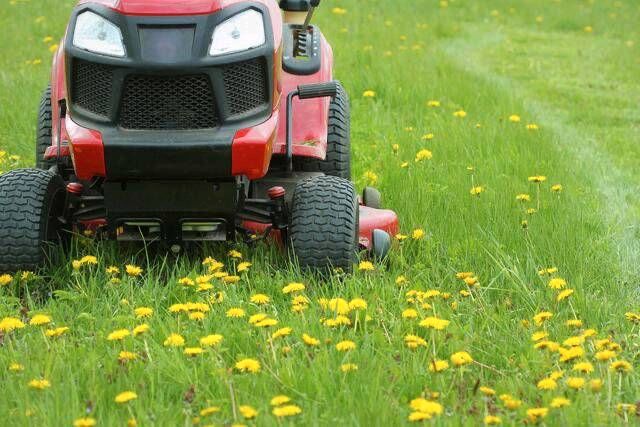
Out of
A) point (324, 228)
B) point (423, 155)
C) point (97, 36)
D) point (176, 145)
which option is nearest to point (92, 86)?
point (97, 36)

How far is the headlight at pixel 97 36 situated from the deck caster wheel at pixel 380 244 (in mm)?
1049

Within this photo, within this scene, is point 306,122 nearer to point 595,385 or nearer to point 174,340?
point 174,340

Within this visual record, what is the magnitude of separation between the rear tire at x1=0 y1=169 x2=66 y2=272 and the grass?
0.26ft

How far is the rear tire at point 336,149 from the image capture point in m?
4.77

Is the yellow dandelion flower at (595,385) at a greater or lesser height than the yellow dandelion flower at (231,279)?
greater

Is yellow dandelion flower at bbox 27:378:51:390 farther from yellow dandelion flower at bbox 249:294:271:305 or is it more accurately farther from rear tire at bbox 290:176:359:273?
rear tire at bbox 290:176:359:273

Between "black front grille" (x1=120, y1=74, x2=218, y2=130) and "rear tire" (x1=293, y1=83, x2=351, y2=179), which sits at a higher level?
"black front grille" (x1=120, y1=74, x2=218, y2=130)

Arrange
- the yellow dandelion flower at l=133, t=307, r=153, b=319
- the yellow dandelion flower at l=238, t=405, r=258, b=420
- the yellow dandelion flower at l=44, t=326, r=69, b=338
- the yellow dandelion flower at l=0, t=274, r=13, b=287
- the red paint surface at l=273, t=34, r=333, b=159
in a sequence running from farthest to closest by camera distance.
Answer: the red paint surface at l=273, t=34, r=333, b=159 → the yellow dandelion flower at l=0, t=274, r=13, b=287 → the yellow dandelion flower at l=133, t=307, r=153, b=319 → the yellow dandelion flower at l=44, t=326, r=69, b=338 → the yellow dandelion flower at l=238, t=405, r=258, b=420

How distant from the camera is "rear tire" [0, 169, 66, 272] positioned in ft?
13.0

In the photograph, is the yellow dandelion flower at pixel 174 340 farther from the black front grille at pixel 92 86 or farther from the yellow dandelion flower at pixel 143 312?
the black front grille at pixel 92 86

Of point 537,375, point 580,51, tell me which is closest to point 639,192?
point 537,375

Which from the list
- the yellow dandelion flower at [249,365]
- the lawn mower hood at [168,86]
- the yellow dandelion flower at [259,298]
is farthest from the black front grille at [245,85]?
the yellow dandelion flower at [249,365]

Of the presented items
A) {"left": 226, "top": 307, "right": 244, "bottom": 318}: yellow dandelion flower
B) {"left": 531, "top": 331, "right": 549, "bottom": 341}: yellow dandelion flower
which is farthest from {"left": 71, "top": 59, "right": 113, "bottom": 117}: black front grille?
{"left": 531, "top": 331, "right": 549, "bottom": 341}: yellow dandelion flower

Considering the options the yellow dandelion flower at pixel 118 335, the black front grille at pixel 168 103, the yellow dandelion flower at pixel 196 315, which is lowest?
the yellow dandelion flower at pixel 196 315
